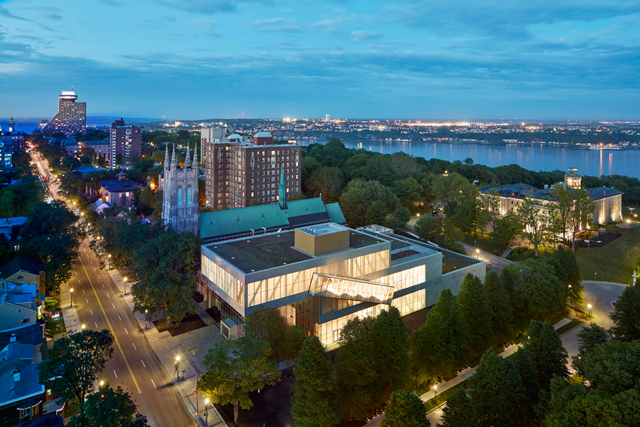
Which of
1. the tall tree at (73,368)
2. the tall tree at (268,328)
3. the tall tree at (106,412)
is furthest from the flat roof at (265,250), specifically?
the tall tree at (106,412)

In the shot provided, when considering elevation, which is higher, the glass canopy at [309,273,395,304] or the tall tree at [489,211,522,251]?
the tall tree at [489,211,522,251]

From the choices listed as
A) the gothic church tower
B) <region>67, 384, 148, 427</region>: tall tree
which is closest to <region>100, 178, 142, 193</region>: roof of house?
the gothic church tower

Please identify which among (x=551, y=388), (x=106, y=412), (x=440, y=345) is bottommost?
(x=106, y=412)

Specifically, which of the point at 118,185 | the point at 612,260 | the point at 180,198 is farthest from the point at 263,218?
the point at 612,260

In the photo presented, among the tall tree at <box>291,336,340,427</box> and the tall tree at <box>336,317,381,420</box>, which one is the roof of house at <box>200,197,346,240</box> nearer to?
the tall tree at <box>336,317,381,420</box>

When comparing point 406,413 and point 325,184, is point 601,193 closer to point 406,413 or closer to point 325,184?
point 325,184
